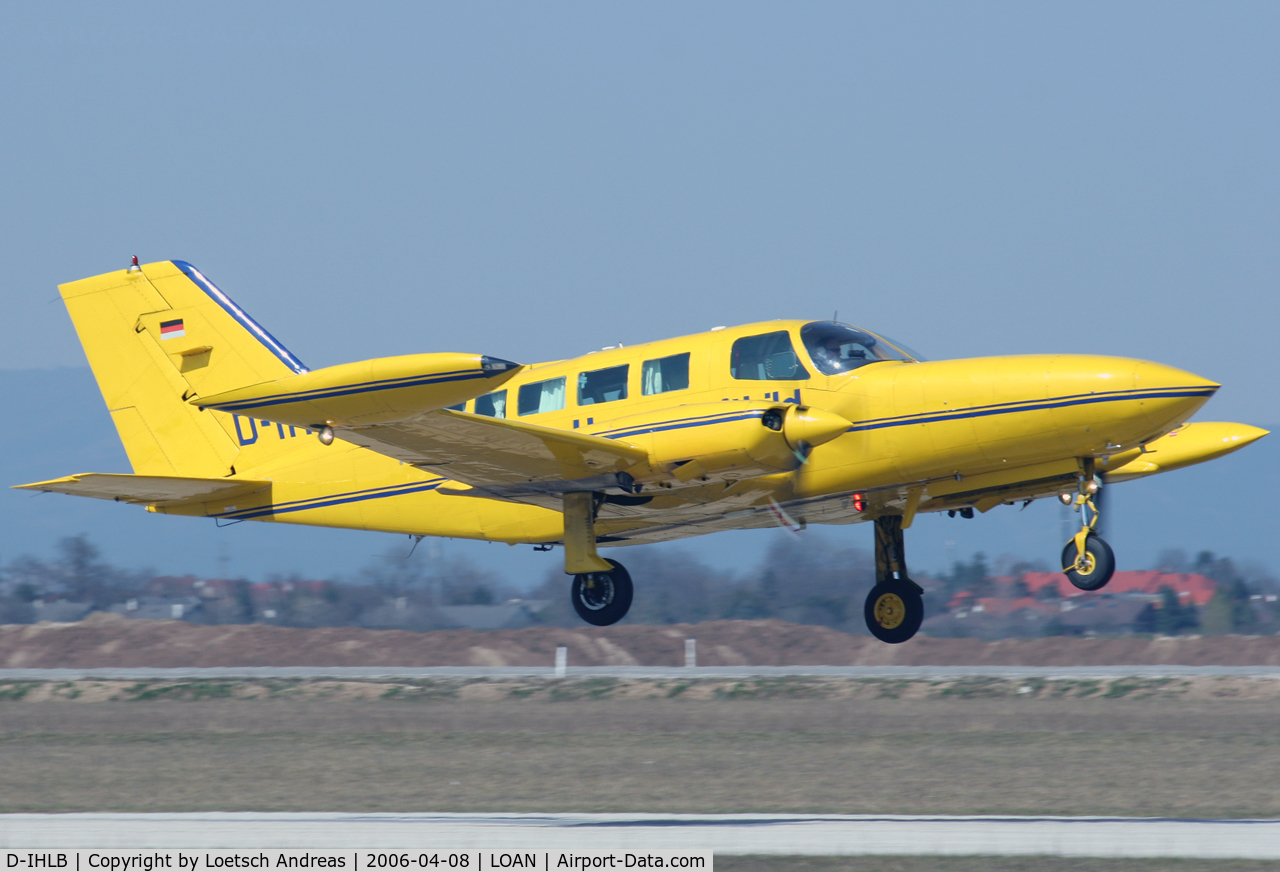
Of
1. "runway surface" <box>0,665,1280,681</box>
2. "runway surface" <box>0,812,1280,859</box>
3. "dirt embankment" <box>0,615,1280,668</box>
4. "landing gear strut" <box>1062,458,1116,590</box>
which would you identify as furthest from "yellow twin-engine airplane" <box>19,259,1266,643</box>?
"dirt embankment" <box>0,615,1280,668</box>

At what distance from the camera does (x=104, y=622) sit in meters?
56.2

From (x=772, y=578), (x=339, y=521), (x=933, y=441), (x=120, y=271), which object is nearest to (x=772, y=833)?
(x=933, y=441)

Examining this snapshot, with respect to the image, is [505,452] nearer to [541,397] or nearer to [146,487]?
[541,397]

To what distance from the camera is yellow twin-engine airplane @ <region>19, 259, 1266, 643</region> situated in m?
16.4

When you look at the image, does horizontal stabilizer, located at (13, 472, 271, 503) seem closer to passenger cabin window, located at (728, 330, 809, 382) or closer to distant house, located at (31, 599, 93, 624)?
passenger cabin window, located at (728, 330, 809, 382)

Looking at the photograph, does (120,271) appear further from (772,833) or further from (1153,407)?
(1153,407)

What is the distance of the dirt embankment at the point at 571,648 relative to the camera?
156ft

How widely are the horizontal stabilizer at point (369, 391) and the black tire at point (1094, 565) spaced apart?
8292 mm

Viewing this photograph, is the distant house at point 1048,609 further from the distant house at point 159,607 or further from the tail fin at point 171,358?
the tail fin at point 171,358

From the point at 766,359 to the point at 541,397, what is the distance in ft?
10.7

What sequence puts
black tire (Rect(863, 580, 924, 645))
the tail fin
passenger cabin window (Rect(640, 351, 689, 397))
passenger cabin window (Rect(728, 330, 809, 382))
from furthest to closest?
the tail fin
black tire (Rect(863, 580, 924, 645))
passenger cabin window (Rect(640, 351, 689, 397))
passenger cabin window (Rect(728, 330, 809, 382))

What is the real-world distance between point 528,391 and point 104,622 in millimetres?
43411

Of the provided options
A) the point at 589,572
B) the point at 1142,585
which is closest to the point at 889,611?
the point at 589,572

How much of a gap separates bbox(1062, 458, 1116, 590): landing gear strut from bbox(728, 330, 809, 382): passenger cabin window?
3881 mm
